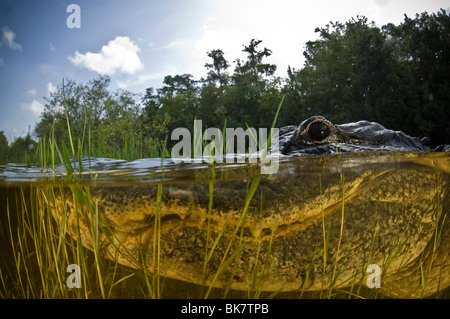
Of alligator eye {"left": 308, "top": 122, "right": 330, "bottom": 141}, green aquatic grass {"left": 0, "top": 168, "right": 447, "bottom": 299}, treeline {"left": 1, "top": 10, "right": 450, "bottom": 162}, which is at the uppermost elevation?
treeline {"left": 1, "top": 10, "right": 450, "bottom": 162}

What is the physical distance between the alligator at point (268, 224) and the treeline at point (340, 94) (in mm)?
9762

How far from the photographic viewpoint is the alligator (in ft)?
6.13

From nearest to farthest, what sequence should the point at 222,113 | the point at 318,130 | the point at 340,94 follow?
1. the point at 318,130
2. the point at 340,94
3. the point at 222,113

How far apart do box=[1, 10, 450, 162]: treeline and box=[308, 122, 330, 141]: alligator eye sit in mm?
8859

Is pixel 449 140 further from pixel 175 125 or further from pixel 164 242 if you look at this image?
pixel 164 242

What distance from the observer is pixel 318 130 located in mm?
3764

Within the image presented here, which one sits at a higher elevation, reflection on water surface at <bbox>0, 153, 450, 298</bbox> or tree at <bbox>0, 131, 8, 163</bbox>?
tree at <bbox>0, 131, 8, 163</bbox>

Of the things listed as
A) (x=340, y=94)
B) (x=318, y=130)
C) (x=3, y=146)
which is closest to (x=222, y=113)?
(x=340, y=94)

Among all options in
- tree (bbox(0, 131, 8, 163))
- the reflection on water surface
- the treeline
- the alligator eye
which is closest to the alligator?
the reflection on water surface

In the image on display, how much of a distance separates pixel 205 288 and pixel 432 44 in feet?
60.6

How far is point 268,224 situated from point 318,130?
6.89 feet

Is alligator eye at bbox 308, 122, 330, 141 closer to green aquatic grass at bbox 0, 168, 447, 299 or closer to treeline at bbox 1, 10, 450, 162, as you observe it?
green aquatic grass at bbox 0, 168, 447, 299

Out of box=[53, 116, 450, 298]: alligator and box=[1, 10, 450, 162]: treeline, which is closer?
box=[53, 116, 450, 298]: alligator

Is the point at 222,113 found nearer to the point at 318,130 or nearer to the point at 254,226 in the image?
the point at 318,130
